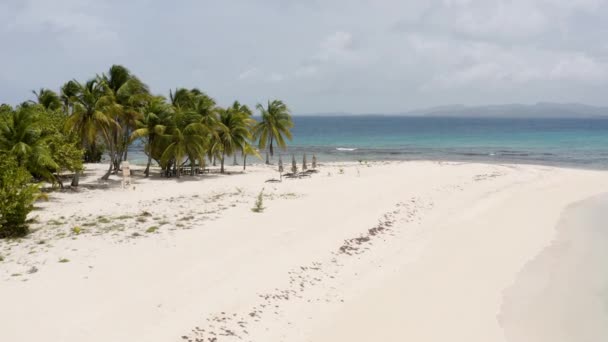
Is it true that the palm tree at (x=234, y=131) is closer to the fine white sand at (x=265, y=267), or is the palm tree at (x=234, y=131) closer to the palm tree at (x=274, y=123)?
the palm tree at (x=274, y=123)

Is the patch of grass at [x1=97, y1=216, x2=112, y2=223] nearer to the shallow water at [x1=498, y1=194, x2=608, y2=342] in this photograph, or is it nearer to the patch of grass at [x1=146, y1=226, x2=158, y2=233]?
the patch of grass at [x1=146, y1=226, x2=158, y2=233]

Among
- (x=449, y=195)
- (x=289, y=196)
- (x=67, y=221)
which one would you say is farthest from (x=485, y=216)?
(x=67, y=221)

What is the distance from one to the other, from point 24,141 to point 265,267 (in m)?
12.5

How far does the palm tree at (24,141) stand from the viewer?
16.5 metres

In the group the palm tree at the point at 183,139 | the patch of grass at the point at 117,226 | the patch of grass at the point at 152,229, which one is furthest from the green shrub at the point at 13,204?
the palm tree at the point at 183,139

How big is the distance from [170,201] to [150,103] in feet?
36.5

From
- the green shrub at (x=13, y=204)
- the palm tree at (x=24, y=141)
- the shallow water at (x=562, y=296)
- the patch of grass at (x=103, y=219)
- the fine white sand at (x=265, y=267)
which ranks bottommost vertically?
the shallow water at (x=562, y=296)

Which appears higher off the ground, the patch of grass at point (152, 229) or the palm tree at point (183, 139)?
the palm tree at point (183, 139)

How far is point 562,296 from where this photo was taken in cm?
1042

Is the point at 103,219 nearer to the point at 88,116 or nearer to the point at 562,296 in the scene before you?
the point at 88,116

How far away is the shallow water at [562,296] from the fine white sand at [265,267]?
11.4 inches

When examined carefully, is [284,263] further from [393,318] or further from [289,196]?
[289,196]

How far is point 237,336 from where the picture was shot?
24.7 feet

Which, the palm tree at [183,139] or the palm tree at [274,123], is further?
the palm tree at [274,123]
